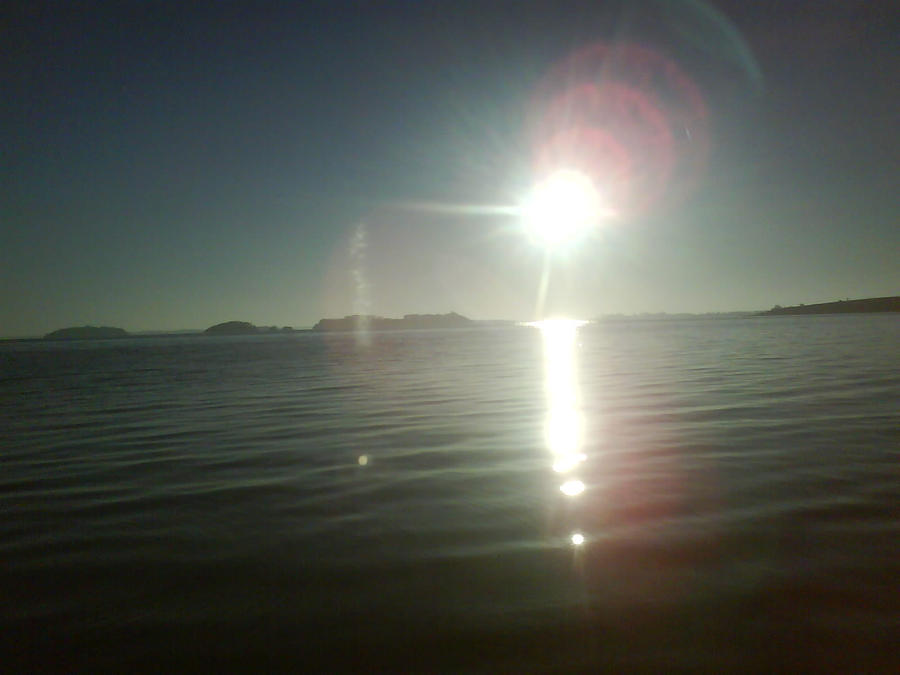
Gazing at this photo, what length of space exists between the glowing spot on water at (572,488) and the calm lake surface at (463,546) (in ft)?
0.56

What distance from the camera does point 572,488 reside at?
8797 mm

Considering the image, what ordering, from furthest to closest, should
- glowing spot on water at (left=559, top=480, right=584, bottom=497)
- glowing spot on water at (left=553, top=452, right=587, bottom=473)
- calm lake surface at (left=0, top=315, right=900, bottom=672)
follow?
glowing spot on water at (left=553, top=452, right=587, bottom=473) → glowing spot on water at (left=559, top=480, right=584, bottom=497) → calm lake surface at (left=0, top=315, right=900, bottom=672)

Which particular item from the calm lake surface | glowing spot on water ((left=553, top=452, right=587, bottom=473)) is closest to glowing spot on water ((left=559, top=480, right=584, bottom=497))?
the calm lake surface

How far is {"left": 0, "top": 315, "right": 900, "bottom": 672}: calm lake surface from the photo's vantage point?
4531 mm

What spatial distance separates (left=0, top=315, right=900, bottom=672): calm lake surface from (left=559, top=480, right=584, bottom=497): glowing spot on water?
17 centimetres

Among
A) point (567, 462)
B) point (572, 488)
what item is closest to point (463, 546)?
point (572, 488)

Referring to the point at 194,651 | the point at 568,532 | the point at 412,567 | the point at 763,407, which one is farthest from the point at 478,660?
the point at 763,407

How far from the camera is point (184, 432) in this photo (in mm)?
15148

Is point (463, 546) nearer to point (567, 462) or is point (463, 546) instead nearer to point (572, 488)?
point (572, 488)

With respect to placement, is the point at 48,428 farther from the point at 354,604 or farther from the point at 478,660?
the point at 478,660

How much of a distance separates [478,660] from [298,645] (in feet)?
4.79

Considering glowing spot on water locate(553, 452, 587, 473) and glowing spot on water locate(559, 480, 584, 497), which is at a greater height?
glowing spot on water locate(553, 452, 587, 473)

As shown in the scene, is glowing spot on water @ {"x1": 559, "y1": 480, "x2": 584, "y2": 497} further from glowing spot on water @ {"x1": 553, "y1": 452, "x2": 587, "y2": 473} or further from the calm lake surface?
glowing spot on water @ {"x1": 553, "y1": 452, "x2": 587, "y2": 473}

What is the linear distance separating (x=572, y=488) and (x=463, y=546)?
280cm
